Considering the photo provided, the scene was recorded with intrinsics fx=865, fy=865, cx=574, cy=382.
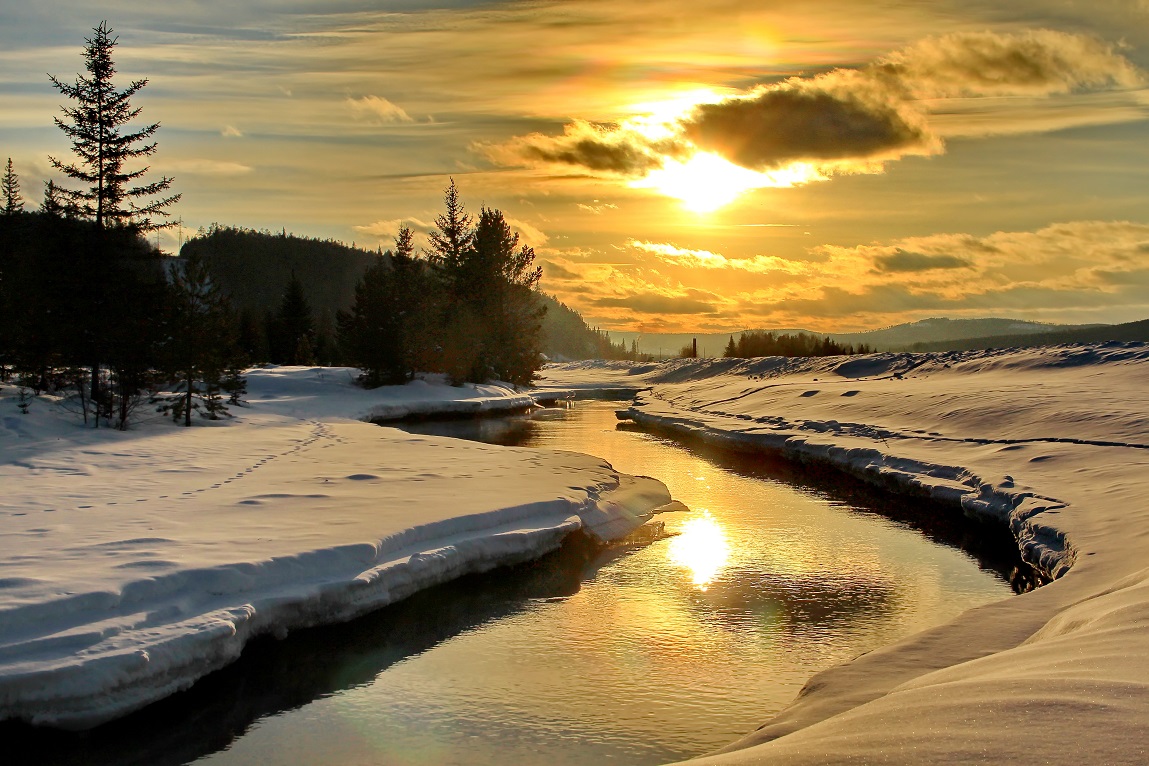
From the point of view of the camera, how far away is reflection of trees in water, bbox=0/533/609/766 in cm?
723

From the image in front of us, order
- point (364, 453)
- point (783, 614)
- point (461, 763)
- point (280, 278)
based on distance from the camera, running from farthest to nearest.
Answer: point (280, 278) → point (364, 453) → point (783, 614) → point (461, 763)

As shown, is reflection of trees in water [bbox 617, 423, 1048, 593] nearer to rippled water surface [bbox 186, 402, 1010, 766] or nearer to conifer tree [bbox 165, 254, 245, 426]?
rippled water surface [bbox 186, 402, 1010, 766]

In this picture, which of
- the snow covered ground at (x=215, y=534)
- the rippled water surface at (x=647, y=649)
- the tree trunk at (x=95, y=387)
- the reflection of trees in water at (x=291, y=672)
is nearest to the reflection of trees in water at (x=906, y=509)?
the rippled water surface at (x=647, y=649)

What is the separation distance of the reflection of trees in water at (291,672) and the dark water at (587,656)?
0.02 m

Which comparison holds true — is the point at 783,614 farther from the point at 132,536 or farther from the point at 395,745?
the point at 132,536

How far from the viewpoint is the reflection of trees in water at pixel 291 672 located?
723 centimetres

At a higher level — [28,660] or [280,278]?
[280,278]

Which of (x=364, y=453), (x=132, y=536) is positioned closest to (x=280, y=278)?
(x=364, y=453)

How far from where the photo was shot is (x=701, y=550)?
13977mm

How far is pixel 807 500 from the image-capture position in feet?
61.3

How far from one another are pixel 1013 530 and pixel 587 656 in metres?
7.75

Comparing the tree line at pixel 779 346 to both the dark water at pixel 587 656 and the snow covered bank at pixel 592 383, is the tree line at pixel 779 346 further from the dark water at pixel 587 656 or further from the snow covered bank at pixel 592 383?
the dark water at pixel 587 656

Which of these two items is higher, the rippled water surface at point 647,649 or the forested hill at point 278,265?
the forested hill at point 278,265

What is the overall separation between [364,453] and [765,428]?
13.3 meters
